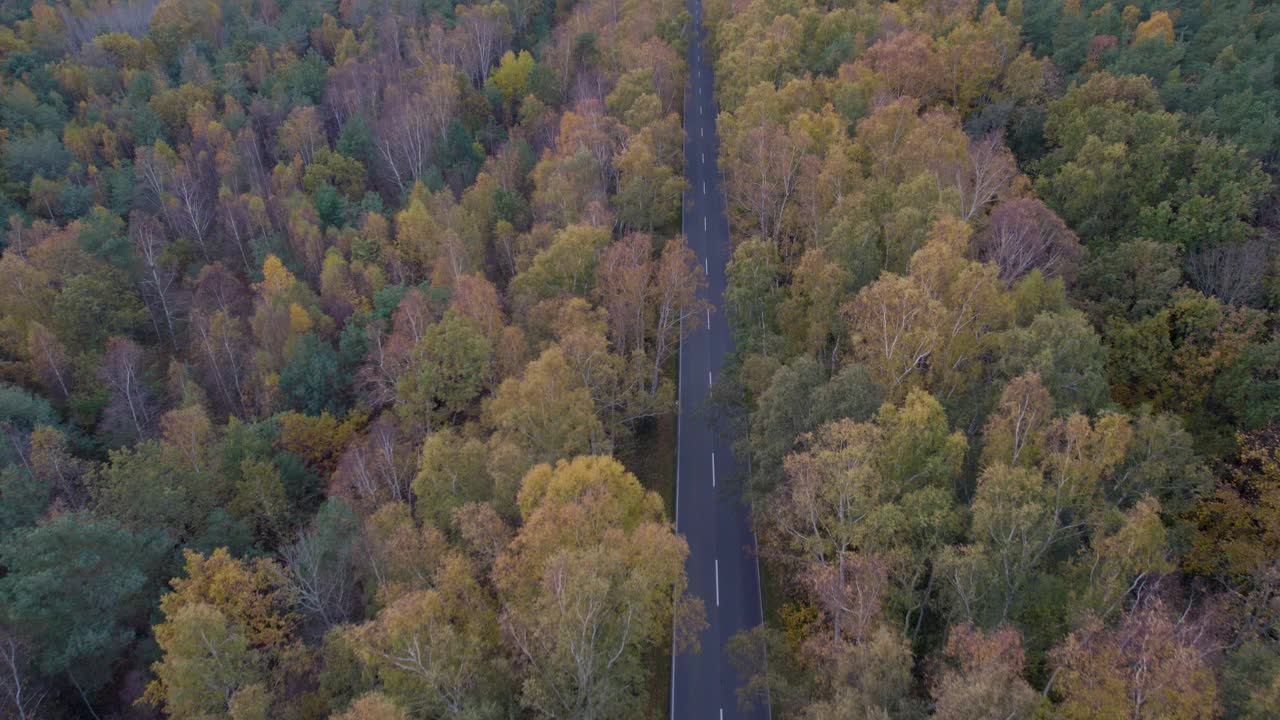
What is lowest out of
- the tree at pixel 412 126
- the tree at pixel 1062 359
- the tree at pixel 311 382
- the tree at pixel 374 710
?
the tree at pixel 311 382

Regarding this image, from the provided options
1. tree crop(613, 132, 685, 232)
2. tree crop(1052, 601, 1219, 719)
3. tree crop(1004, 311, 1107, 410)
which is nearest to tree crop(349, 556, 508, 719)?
tree crop(1052, 601, 1219, 719)

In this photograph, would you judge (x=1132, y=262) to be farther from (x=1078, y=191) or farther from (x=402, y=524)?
(x=402, y=524)

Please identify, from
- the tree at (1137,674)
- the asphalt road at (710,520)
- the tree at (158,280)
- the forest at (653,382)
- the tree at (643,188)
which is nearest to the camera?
the tree at (1137,674)

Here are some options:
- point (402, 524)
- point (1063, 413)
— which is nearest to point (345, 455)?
point (402, 524)

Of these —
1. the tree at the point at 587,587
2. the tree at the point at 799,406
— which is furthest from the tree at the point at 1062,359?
the tree at the point at 587,587

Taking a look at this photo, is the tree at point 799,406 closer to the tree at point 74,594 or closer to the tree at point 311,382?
the tree at point 74,594

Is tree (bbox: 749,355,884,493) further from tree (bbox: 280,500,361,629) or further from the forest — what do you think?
tree (bbox: 280,500,361,629)

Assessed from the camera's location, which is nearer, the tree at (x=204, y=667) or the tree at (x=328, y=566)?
the tree at (x=204, y=667)
